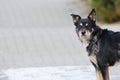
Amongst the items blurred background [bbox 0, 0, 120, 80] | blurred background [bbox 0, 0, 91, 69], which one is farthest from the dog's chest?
blurred background [bbox 0, 0, 91, 69]

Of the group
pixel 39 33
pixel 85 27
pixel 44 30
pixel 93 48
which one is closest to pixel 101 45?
pixel 93 48

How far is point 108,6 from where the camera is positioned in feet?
50.7

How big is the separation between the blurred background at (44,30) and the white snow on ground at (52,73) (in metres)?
0.64

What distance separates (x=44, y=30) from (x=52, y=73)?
5.26m

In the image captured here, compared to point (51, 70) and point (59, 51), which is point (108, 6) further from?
point (51, 70)

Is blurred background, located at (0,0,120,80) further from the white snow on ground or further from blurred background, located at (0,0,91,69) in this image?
the white snow on ground

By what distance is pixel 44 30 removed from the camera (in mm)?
14891

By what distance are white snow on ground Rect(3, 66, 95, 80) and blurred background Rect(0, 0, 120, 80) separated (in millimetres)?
636

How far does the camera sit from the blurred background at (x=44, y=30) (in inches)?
450

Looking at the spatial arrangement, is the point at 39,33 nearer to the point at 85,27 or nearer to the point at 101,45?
the point at 101,45

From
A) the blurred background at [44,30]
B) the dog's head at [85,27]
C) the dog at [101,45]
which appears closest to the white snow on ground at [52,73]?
the blurred background at [44,30]

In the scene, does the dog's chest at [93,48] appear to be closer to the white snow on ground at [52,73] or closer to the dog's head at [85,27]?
the dog's head at [85,27]

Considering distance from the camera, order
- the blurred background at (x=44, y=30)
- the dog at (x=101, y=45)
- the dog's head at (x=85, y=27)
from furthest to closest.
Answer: the blurred background at (x=44, y=30), the dog at (x=101, y=45), the dog's head at (x=85, y=27)

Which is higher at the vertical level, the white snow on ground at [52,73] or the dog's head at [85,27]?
the dog's head at [85,27]
